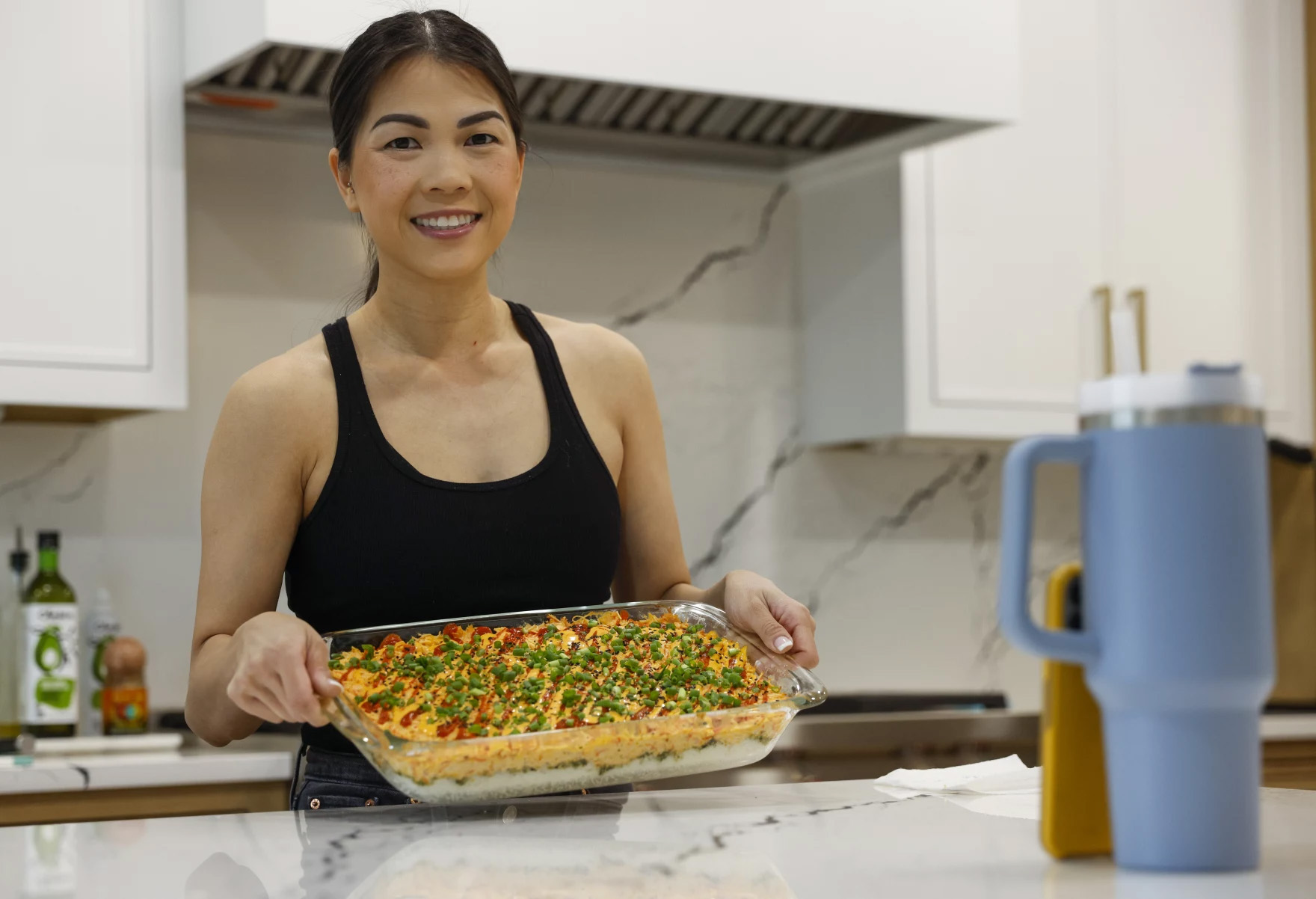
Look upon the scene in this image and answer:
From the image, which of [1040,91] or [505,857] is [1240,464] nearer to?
[505,857]

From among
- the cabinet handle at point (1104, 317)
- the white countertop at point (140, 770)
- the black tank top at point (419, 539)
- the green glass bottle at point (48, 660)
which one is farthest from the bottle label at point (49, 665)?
the cabinet handle at point (1104, 317)

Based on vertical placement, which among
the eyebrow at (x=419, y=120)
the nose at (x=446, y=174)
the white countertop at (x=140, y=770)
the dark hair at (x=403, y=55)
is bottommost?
the white countertop at (x=140, y=770)

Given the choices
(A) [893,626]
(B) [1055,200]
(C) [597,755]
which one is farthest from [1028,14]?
(C) [597,755]

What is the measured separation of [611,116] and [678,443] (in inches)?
24.9

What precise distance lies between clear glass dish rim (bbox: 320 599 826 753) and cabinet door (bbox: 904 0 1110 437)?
61.8 inches

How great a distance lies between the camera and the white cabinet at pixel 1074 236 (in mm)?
2693

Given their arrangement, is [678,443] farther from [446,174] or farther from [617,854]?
[617,854]

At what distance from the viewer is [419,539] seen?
127cm

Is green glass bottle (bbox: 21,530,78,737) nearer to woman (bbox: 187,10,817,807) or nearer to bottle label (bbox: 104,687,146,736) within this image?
bottle label (bbox: 104,687,146,736)

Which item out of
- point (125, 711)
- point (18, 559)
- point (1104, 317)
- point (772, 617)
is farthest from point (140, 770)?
point (1104, 317)

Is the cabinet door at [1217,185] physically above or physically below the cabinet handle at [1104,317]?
above

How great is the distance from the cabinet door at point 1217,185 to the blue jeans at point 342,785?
2.00m

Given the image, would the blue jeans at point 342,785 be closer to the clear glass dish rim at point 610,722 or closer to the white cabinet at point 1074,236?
the clear glass dish rim at point 610,722

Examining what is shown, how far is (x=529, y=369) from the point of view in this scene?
1418 mm
